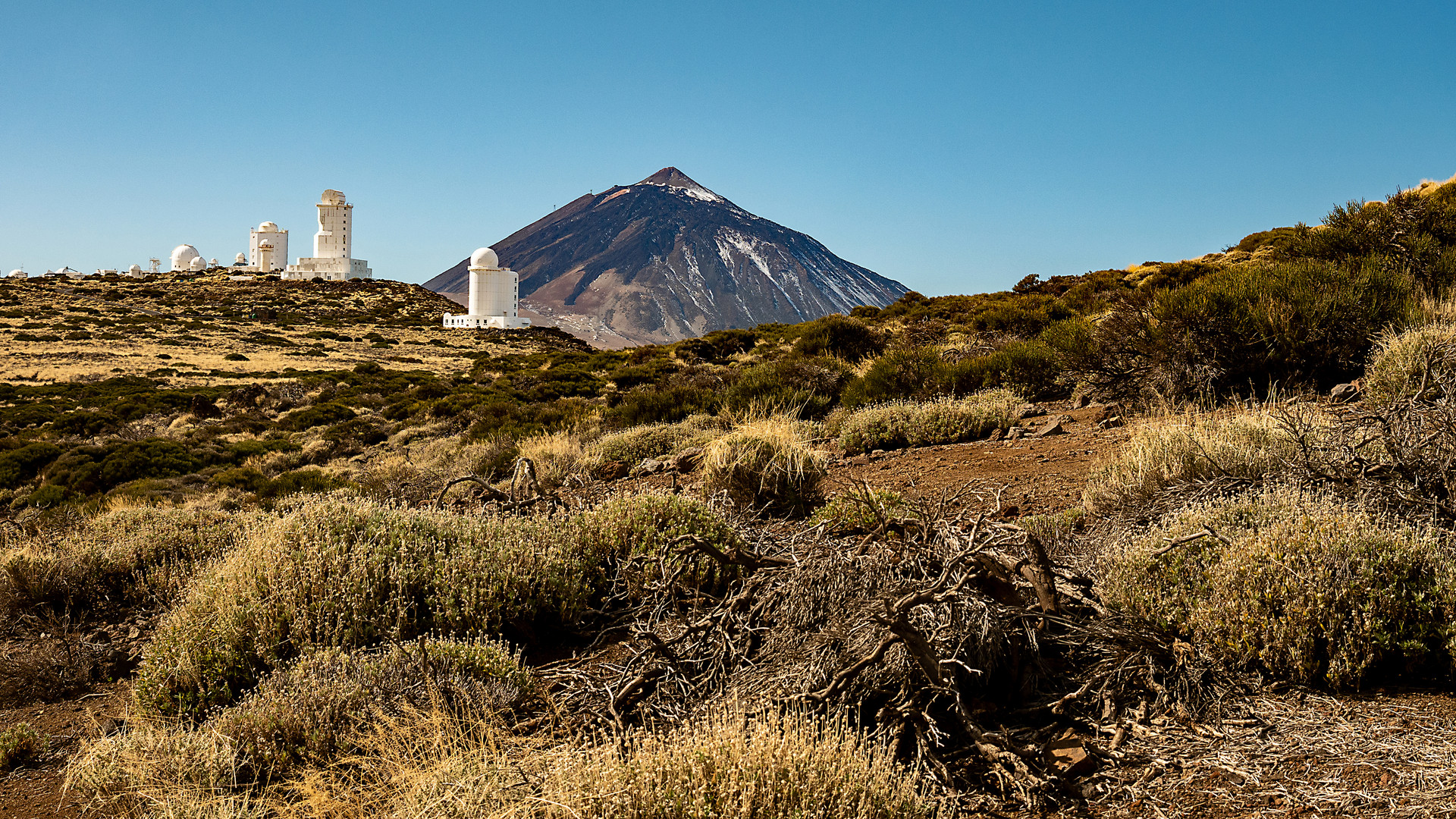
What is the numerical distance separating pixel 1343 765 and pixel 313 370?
28490mm

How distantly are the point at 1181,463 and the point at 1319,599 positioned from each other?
6.17 ft

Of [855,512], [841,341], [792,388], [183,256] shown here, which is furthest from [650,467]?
[183,256]

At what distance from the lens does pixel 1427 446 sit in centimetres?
362

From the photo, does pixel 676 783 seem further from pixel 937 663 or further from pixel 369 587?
pixel 369 587

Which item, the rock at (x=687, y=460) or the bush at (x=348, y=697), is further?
the rock at (x=687, y=460)

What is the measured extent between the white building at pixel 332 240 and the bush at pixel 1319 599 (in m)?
75.3

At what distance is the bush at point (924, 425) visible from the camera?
7539 millimetres

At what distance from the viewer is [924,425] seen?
7602 millimetres

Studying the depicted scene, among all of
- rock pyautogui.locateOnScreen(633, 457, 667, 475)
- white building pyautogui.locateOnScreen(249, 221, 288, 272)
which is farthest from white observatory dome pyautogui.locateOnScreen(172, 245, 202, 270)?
rock pyautogui.locateOnScreen(633, 457, 667, 475)

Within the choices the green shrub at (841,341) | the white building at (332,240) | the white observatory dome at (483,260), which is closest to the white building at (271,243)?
the white building at (332,240)

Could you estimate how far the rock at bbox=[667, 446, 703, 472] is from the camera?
7234 millimetres

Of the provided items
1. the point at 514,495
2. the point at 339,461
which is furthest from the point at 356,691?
the point at 339,461

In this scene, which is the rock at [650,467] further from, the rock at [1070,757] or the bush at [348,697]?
the rock at [1070,757]

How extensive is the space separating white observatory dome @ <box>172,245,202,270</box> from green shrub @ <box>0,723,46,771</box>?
87.0 metres
